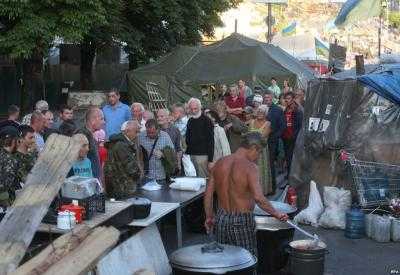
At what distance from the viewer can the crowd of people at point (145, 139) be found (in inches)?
312

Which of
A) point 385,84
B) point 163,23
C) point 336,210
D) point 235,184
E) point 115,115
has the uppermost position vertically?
point 163,23

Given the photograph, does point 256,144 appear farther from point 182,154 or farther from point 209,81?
point 209,81

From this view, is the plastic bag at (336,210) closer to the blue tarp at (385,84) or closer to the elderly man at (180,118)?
the blue tarp at (385,84)

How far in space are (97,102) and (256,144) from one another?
12.7 metres

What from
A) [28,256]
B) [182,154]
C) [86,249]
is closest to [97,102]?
[182,154]

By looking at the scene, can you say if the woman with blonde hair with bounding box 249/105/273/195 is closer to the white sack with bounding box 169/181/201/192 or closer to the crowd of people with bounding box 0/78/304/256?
the crowd of people with bounding box 0/78/304/256

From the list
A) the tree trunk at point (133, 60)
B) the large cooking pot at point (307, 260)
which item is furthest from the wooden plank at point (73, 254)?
the tree trunk at point (133, 60)

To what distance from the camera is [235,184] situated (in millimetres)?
7152

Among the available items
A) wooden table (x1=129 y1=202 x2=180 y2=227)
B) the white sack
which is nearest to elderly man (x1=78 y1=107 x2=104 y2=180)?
wooden table (x1=129 y1=202 x2=180 y2=227)

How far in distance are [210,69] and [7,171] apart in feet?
55.8

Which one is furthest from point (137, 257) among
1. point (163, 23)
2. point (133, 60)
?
point (133, 60)

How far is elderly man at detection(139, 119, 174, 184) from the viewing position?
33.4ft

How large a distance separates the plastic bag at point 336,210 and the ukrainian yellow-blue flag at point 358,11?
532 centimetres

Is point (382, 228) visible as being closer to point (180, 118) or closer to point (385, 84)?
point (385, 84)
